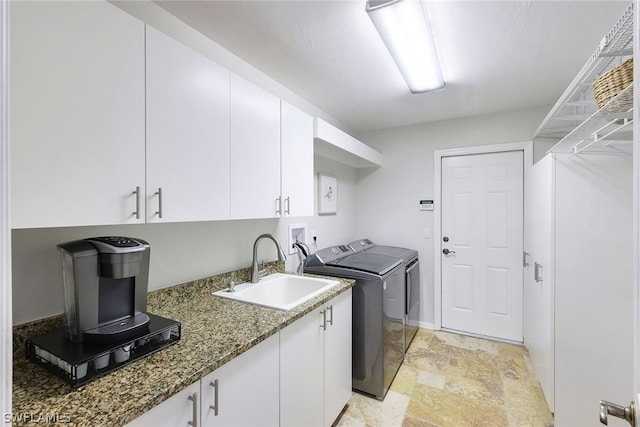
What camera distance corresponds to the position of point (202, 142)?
126cm

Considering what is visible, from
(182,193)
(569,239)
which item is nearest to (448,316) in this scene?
(569,239)

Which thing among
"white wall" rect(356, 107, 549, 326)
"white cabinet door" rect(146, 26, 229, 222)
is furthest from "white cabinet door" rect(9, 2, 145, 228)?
"white wall" rect(356, 107, 549, 326)

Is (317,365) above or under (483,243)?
under

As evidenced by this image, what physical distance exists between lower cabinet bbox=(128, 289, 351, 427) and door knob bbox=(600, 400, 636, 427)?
104 cm

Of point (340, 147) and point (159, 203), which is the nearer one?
point (159, 203)

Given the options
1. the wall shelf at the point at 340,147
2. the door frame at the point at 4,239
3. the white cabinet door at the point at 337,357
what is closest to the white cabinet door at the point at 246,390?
the white cabinet door at the point at 337,357

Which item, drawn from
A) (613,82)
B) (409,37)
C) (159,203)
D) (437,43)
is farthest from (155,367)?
(437,43)

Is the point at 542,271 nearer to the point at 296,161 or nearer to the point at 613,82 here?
the point at 613,82

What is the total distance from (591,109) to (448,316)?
2.29 meters

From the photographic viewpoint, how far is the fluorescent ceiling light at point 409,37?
4.36ft

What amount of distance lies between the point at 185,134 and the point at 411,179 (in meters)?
2.69

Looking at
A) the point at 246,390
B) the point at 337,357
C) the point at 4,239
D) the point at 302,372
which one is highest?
the point at 4,239

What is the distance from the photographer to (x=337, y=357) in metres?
1.83

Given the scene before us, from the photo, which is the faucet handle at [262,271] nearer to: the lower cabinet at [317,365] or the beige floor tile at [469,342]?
the lower cabinet at [317,365]
